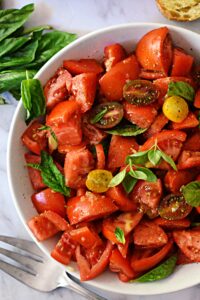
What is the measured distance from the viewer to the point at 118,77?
6.84 feet

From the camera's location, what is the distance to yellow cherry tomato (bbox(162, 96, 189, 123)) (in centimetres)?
201

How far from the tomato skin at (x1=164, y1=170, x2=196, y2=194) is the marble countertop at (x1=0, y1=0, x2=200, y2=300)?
20.9 inches

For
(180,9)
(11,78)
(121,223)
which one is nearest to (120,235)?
(121,223)

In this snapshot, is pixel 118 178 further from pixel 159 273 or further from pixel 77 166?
pixel 159 273

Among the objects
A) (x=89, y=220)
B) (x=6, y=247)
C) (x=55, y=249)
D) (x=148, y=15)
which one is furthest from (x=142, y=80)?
(x=6, y=247)

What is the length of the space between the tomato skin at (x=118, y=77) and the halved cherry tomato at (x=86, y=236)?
1.67ft

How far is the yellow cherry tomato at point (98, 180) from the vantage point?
6.78 ft

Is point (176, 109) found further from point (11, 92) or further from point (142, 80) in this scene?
point (11, 92)

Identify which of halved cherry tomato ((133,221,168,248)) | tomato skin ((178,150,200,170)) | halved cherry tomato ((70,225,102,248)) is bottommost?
halved cherry tomato ((133,221,168,248))

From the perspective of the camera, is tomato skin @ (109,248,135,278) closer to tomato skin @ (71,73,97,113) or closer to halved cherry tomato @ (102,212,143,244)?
halved cherry tomato @ (102,212,143,244)

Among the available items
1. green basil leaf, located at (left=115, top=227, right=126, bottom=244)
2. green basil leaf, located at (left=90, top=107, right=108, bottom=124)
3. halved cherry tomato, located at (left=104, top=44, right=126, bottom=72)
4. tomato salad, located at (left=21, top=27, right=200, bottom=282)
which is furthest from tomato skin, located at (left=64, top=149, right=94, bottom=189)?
halved cherry tomato, located at (left=104, top=44, right=126, bottom=72)

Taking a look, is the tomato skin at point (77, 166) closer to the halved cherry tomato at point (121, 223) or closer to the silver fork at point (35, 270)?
the halved cherry tomato at point (121, 223)

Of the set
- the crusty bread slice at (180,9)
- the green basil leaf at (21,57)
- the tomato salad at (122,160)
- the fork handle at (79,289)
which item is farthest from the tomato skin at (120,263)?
the crusty bread slice at (180,9)

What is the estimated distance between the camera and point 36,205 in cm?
219
